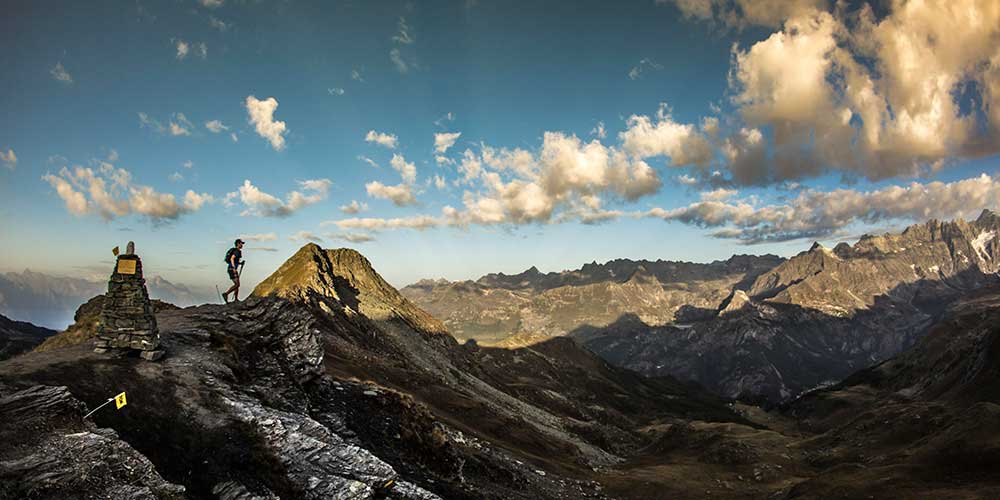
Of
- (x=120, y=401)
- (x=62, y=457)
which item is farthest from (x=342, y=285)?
(x=62, y=457)

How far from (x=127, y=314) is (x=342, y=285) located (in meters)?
120

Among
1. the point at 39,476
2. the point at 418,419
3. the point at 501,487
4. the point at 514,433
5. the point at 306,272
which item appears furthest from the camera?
the point at 306,272

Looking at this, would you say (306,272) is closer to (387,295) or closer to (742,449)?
(387,295)

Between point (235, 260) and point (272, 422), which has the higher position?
point (235, 260)

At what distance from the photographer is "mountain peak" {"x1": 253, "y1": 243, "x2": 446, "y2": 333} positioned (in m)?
113

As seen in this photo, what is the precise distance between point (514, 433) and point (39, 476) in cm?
6160

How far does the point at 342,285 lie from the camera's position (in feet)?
458

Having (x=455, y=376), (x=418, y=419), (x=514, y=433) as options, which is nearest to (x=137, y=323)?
(x=418, y=419)

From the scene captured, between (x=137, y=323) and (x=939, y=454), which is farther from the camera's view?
(x=939, y=454)

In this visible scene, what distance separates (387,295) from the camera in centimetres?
15388

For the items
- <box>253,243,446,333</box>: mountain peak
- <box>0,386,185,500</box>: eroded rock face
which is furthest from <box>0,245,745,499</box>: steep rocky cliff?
<box>253,243,446,333</box>: mountain peak

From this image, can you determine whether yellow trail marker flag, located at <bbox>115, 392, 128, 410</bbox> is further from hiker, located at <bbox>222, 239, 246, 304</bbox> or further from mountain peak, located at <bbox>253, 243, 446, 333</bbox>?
mountain peak, located at <bbox>253, 243, 446, 333</bbox>

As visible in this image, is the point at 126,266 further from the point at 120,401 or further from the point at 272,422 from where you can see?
the point at 272,422

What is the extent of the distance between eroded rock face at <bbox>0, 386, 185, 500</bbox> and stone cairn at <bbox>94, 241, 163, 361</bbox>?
5.41 metres
